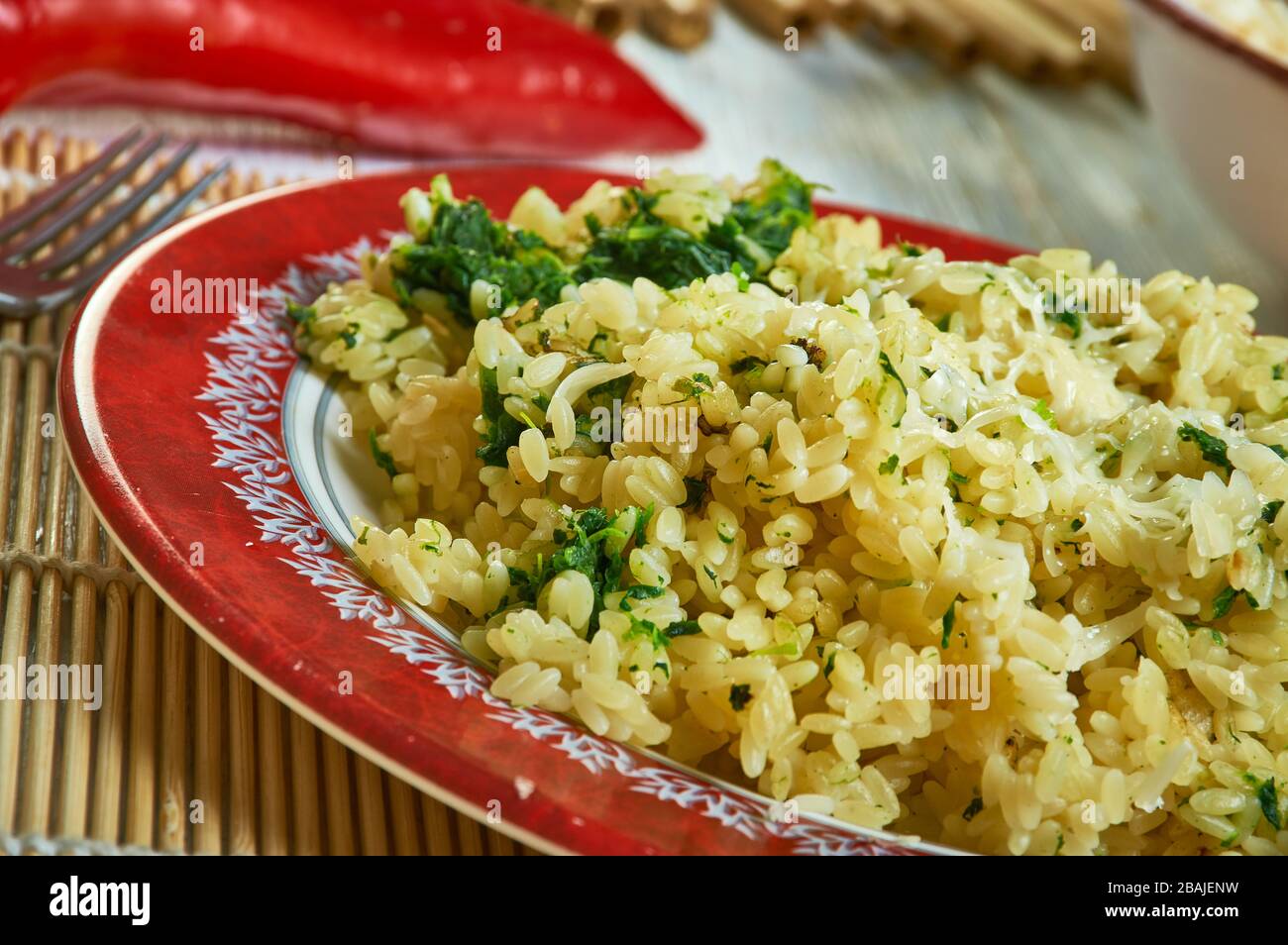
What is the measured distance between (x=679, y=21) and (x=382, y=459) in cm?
370

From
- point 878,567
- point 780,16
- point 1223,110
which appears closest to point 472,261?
point 878,567

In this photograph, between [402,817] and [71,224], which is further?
[71,224]

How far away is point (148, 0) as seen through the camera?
4047 mm

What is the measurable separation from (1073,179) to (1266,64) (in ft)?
6.07

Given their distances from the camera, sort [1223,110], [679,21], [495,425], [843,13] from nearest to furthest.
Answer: [495,425] → [1223,110] → [679,21] → [843,13]

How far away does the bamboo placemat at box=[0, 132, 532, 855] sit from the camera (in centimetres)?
170

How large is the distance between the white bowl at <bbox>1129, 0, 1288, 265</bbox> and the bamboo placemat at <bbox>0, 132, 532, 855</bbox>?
101 inches

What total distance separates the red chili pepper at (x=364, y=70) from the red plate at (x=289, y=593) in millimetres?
1829

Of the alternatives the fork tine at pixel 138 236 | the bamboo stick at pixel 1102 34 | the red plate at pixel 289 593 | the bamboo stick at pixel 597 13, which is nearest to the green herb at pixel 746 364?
the red plate at pixel 289 593

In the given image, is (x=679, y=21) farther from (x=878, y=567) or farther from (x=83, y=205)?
(x=878, y=567)

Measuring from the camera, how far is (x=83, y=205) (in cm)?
299
